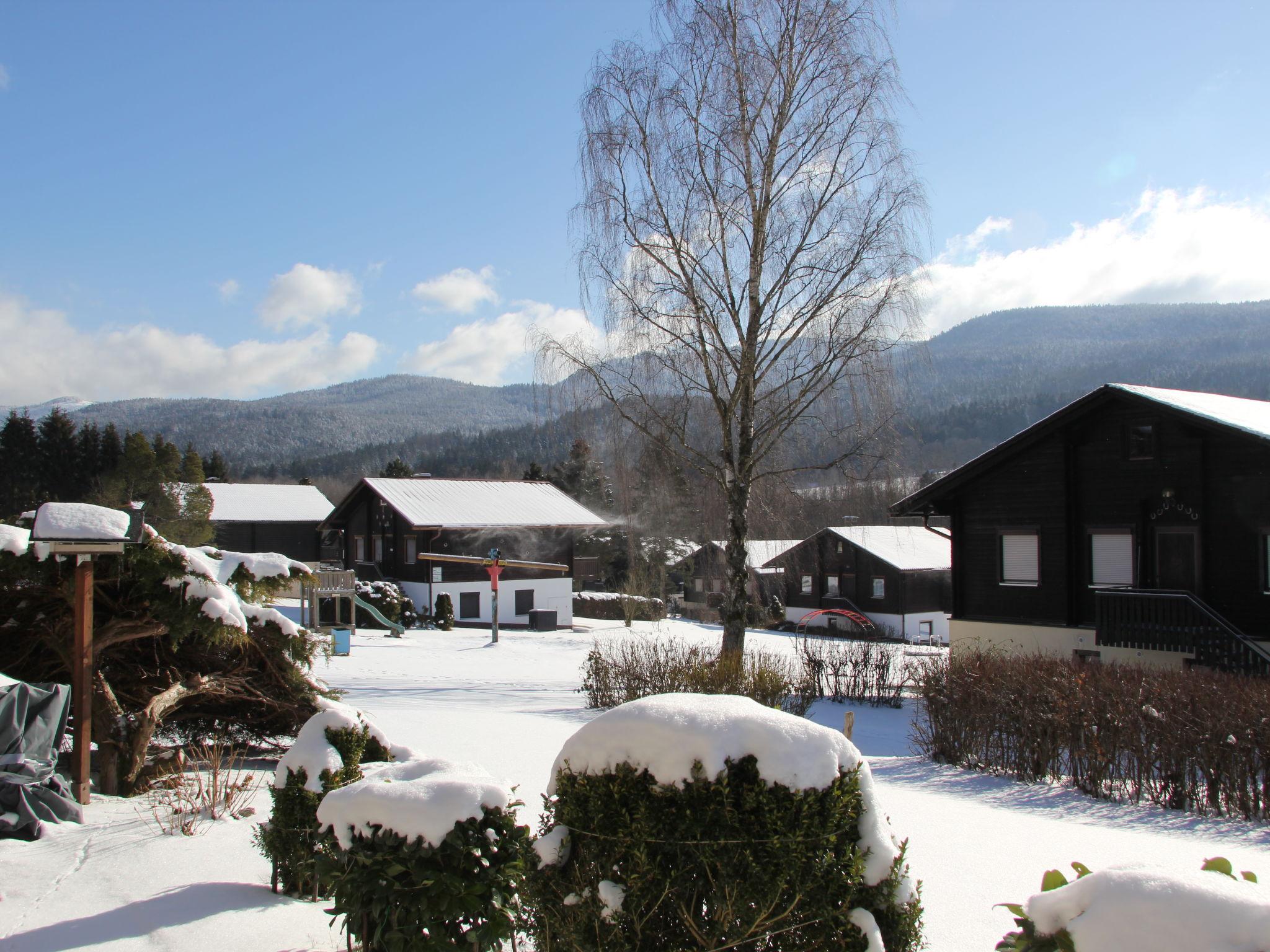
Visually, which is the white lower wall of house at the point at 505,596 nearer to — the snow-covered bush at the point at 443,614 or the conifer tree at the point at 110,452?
the snow-covered bush at the point at 443,614

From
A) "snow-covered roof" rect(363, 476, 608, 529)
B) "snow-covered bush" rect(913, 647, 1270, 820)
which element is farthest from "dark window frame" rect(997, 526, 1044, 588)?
"snow-covered roof" rect(363, 476, 608, 529)

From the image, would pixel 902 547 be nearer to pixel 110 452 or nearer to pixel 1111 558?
pixel 1111 558

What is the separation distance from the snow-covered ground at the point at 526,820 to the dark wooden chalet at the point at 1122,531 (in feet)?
28.1

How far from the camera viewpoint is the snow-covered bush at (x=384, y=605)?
3428 centimetres

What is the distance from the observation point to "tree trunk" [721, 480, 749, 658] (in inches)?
650

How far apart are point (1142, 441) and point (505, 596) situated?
27727mm

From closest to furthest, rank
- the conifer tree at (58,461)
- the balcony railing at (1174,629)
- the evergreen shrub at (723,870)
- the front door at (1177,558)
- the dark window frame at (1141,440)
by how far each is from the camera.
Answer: the evergreen shrub at (723,870) → the balcony railing at (1174,629) → the front door at (1177,558) → the dark window frame at (1141,440) → the conifer tree at (58,461)

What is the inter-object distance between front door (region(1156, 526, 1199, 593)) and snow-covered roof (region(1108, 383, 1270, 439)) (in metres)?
2.42

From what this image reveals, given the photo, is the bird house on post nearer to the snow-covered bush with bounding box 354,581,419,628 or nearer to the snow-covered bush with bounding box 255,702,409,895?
the snow-covered bush with bounding box 255,702,409,895

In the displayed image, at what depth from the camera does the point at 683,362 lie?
16578 mm

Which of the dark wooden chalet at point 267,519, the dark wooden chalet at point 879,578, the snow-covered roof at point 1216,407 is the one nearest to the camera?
the snow-covered roof at point 1216,407

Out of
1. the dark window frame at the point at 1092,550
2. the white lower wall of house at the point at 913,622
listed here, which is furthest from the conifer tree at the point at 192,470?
the dark window frame at the point at 1092,550

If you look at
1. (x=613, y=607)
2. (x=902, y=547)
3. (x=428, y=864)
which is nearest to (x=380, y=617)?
(x=613, y=607)

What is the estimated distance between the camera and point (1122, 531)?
20172 mm
